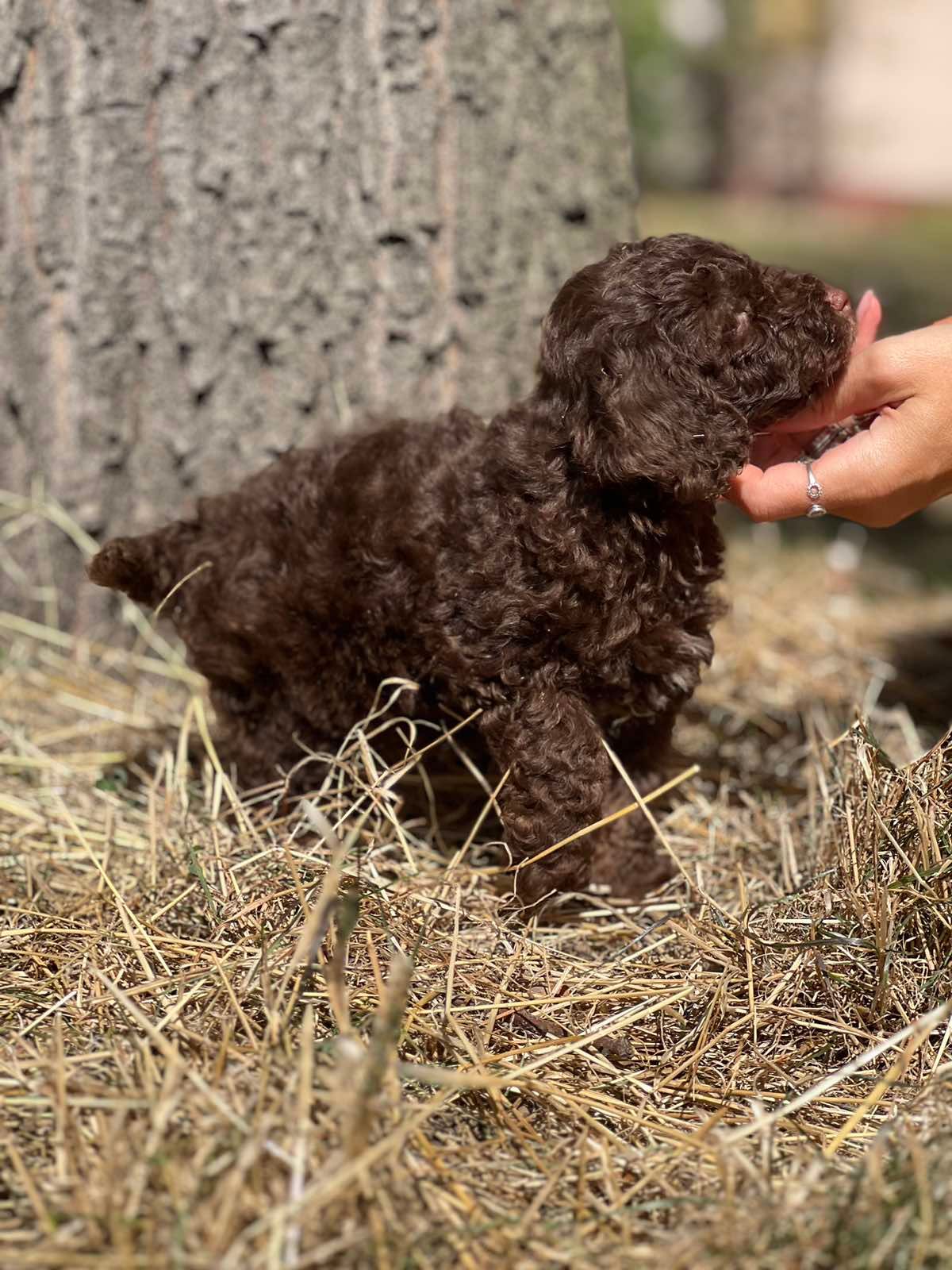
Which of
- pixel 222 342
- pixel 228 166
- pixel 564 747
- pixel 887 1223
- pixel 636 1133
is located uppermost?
pixel 228 166

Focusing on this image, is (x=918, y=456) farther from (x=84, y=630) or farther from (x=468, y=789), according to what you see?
(x=84, y=630)

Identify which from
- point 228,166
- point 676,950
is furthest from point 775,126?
point 676,950

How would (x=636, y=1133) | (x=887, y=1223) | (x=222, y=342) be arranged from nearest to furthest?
(x=887, y=1223)
(x=636, y=1133)
(x=222, y=342)

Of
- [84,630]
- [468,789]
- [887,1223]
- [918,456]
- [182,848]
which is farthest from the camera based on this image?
[84,630]

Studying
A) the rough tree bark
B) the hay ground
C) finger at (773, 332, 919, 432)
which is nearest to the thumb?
finger at (773, 332, 919, 432)

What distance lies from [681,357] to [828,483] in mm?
479

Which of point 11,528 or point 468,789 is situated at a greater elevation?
point 11,528

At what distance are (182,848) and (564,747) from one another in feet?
3.58

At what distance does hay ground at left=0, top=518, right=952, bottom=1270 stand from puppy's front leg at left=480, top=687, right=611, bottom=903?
171mm

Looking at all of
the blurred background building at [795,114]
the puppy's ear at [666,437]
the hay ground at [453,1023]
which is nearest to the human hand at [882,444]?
the puppy's ear at [666,437]

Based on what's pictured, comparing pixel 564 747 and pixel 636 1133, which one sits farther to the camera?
pixel 564 747

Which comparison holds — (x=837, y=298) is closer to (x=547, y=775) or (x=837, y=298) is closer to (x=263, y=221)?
(x=547, y=775)

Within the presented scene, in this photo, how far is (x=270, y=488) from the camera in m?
3.07

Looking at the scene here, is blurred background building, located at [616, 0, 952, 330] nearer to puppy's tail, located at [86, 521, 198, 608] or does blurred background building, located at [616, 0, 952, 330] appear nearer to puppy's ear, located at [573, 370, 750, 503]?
puppy's tail, located at [86, 521, 198, 608]
